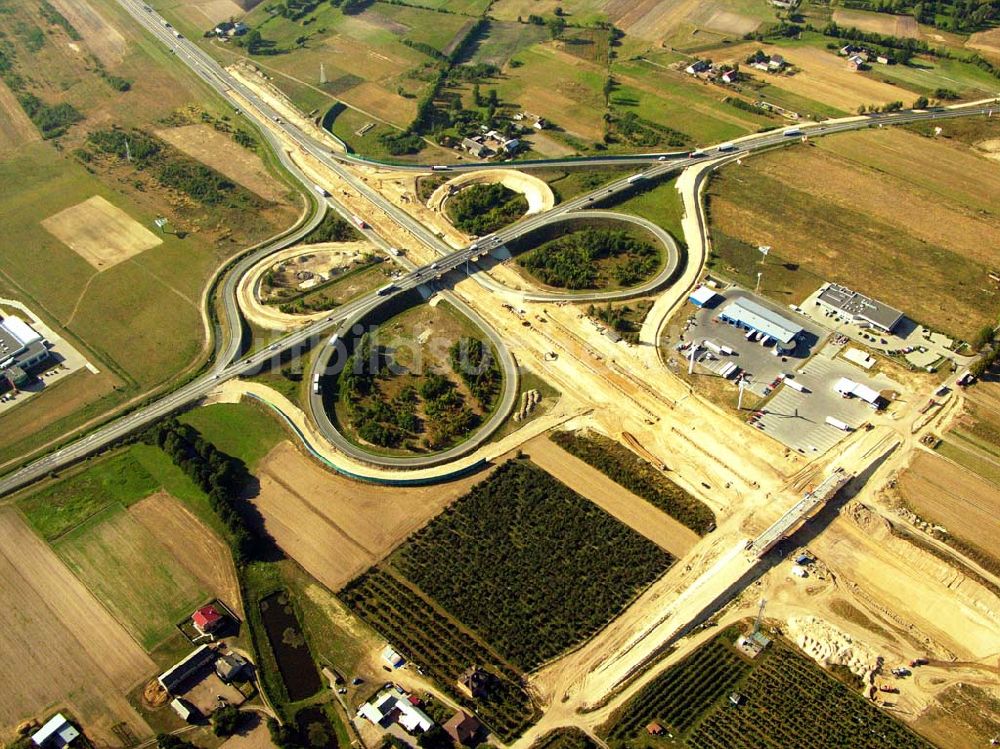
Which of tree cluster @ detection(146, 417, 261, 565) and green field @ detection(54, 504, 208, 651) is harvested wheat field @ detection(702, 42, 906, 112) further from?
green field @ detection(54, 504, 208, 651)

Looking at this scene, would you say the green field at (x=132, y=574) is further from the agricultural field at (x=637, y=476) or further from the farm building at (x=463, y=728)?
the agricultural field at (x=637, y=476)

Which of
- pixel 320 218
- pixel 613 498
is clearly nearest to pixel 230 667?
pixel 613 498

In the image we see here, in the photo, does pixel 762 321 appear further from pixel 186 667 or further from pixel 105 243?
pixel 105 243

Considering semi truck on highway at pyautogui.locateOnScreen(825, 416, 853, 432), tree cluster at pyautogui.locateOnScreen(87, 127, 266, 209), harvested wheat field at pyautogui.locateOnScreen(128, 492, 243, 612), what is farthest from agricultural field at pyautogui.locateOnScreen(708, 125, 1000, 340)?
tree cluster at pyautogui.locateOnScreen(87, 127, 266, 209)

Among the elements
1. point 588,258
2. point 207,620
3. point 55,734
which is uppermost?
point 588,258

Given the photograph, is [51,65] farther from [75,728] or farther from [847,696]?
[847,696]

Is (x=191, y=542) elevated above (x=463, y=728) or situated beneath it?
elevated above
